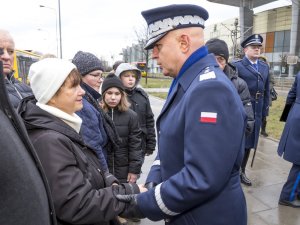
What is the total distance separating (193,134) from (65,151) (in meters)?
0.66

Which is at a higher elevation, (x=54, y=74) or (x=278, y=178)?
(x=54, y=74)

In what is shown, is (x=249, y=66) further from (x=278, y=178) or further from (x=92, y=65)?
(x=92, y=65)

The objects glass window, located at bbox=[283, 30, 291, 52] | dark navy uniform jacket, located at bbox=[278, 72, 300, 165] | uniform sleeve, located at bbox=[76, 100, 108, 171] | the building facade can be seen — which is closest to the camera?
uniform sleeve, located at bbox=[76, 100, 108, 171]

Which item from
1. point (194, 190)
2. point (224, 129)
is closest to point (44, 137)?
point (194, 190)

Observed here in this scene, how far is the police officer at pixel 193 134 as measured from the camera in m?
1.37

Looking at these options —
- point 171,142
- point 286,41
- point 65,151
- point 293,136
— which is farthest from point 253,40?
point 286,41

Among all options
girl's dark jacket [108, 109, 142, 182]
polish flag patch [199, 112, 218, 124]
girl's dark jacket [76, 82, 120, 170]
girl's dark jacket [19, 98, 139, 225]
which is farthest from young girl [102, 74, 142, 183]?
polish flag patch [199, 112, 218, 124]

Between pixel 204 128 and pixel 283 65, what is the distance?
38.5 metres

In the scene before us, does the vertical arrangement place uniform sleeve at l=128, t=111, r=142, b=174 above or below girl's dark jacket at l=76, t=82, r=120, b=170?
below

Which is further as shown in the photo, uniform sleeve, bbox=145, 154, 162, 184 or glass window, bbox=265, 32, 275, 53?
glass window, bbox=265, 32, 275, 53

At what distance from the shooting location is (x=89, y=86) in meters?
2.81

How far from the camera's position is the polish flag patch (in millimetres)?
1355

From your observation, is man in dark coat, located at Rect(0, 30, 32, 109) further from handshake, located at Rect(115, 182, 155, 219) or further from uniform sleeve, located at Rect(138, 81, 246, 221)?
uniform sleeve, located at Rect(138, 81, 246, 221)

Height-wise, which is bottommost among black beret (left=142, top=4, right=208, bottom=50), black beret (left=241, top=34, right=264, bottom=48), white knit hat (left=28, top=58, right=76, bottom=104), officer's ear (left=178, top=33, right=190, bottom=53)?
white knit hat (left=28, top=58, right=76, bottom=104)
